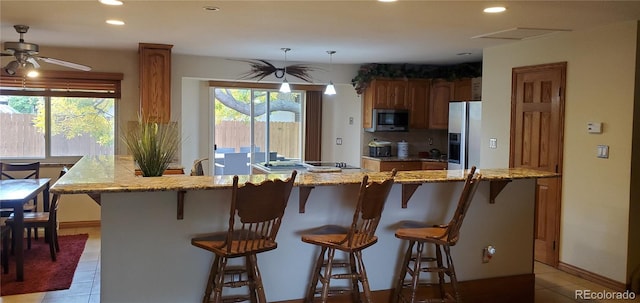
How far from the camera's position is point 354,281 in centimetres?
319

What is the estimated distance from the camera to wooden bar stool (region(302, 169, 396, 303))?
2.88 m

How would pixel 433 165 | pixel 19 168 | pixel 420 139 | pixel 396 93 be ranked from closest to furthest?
pixel 19 168 < pixel 433 165 < pixel 396 93 < pixel 420 139

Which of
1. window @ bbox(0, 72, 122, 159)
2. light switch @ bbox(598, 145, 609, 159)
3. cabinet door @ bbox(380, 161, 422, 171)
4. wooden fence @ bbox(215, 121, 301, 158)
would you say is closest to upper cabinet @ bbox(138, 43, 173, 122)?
window @ bbox(0, 72, 122, 159)

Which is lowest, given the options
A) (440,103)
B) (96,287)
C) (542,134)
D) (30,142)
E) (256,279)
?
(96,287)

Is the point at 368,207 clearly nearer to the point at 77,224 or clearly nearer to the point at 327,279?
the point at 327,279

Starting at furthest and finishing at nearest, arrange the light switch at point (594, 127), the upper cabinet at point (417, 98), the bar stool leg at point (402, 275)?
the upper cabinet at point (417, 98)
the light switch at point (594, 127)
the bar stool leg at point (402, 275)

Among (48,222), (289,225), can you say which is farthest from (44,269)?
(289,225)

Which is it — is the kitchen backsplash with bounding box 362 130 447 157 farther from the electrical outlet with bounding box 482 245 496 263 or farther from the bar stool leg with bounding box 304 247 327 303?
the bar stool leg with bounding box 304 247 327 303

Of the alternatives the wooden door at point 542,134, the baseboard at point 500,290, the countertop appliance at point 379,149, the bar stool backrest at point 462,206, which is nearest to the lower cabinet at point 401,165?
the countertop appliance at point 379,149

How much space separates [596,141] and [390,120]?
3.22 m

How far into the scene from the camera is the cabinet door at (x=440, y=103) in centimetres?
720

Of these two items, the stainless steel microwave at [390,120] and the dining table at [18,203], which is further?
the stainless steel microwave at [390,120]

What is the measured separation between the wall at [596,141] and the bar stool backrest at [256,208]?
2985 millimetres

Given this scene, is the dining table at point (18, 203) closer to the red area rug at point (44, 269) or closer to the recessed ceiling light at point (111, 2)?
the red area rug at point (44, 269)
